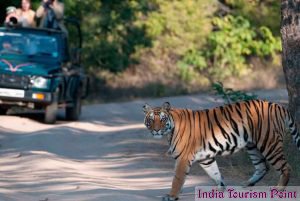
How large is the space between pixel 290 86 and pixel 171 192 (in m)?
3.54

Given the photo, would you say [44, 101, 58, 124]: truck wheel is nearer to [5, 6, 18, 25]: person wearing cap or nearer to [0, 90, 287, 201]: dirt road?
[0, 90, 287, 201]: dirt road

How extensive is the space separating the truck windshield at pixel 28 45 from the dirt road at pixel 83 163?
1.60 meters

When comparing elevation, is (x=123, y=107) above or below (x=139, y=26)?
below

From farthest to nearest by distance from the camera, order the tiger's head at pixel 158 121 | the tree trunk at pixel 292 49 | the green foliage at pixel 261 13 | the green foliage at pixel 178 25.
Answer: the green foliage at pixel 261 13 → the green foliage at pixel 178 25 → the tree trunk at pixel 292 49 → the tiger's head at pixel 158 121

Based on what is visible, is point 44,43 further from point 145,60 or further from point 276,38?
point 276,38

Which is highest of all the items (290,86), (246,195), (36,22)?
(36,22)

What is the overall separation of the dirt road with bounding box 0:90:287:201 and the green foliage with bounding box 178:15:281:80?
15282 millimetres

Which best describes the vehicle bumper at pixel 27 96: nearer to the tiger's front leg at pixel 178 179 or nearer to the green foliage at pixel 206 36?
the tiger's front leg at pixel 178 179

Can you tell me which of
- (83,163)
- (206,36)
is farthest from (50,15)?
(206,36)

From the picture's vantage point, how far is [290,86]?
1264 cm

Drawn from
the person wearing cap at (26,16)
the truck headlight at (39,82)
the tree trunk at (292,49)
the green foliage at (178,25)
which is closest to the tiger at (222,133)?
the tree trunk at (292,49)

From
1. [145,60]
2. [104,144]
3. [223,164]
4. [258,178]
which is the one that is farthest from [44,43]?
[145,60]

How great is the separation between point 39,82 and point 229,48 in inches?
739

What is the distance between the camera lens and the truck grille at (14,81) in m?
19.8
